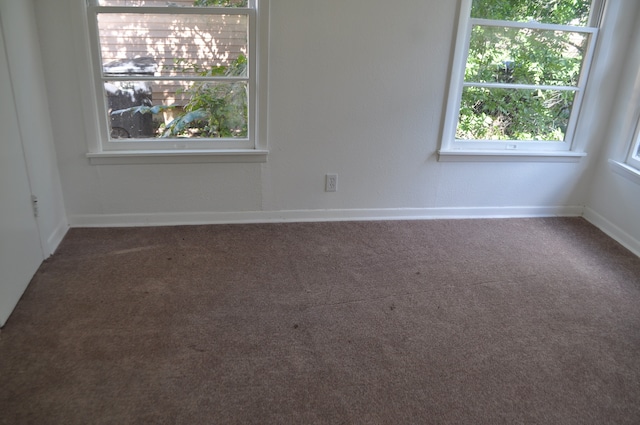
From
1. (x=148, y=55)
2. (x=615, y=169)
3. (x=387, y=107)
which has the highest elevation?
(x=148, y=55)

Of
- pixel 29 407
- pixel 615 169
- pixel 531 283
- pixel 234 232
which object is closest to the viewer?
pixel 29 407

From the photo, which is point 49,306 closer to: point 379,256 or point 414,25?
point 379,256

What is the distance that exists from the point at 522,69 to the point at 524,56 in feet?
0.25

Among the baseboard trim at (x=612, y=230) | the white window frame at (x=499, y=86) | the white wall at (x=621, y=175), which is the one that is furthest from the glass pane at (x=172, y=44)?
the baseboard trim at (x=612, y=230)

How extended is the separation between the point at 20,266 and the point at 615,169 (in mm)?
3425

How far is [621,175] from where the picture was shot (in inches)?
126

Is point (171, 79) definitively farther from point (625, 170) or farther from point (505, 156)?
point (625, 170)

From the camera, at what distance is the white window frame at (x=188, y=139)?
2711 millimetres

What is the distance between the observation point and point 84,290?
7.84 feet

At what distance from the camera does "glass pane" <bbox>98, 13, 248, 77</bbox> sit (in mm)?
2723

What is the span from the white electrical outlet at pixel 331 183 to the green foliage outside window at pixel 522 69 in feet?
2.78

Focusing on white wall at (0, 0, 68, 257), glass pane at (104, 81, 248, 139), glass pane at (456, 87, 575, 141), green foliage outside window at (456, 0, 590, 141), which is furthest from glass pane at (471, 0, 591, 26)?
white wall at (0, 0, 68, 257)

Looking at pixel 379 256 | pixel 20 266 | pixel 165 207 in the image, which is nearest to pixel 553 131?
pixel 379 256

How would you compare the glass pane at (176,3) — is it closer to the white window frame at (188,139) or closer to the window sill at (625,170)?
the white window frame at (188,139)
